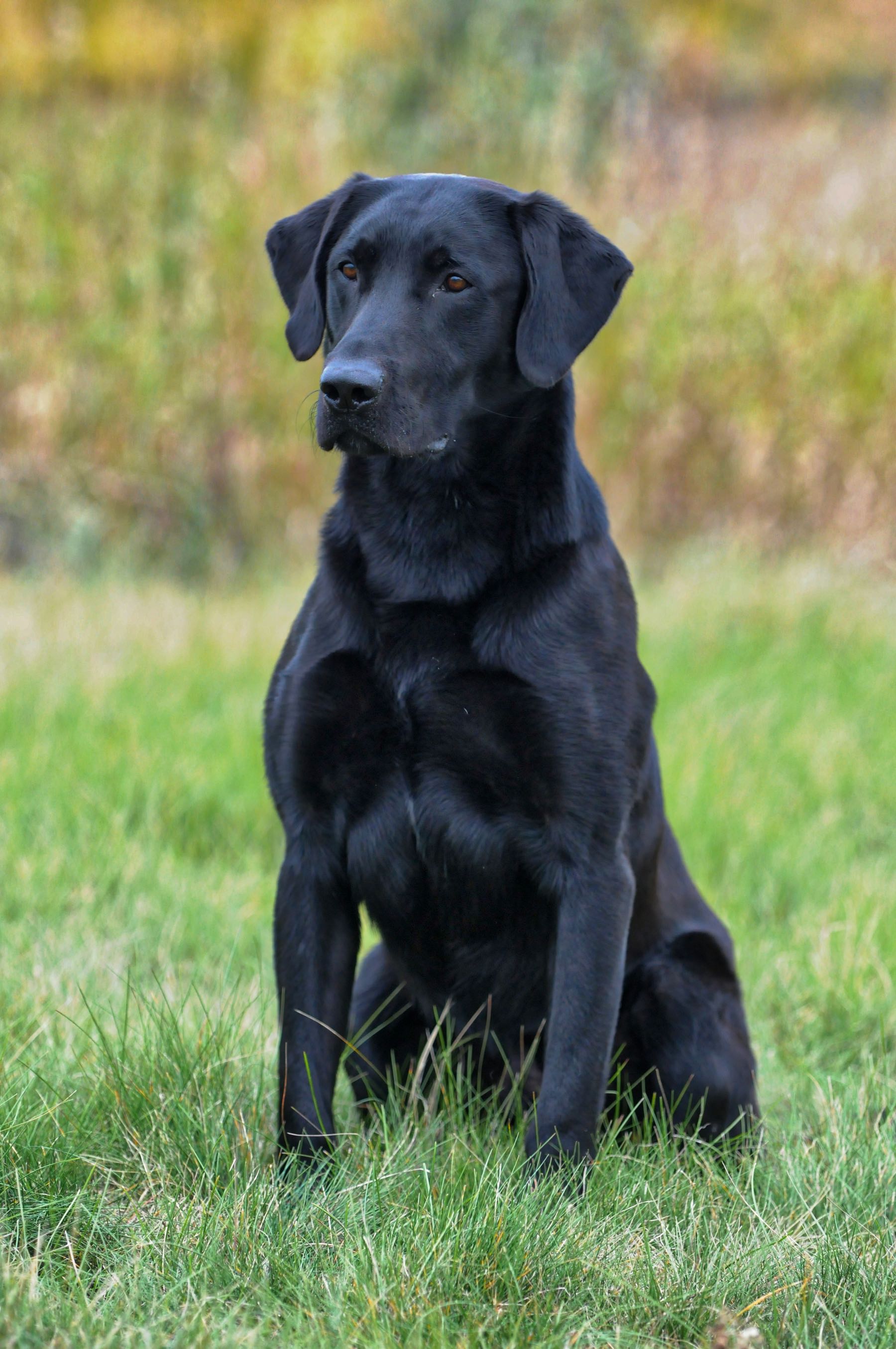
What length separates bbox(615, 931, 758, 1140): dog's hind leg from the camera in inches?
87.8

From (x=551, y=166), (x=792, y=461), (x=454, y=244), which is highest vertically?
(x=551, y=166)

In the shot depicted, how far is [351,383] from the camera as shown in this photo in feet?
6.30

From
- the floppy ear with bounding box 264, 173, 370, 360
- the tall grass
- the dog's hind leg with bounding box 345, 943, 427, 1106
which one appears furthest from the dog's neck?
the tall grass

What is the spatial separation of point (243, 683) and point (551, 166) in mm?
3208

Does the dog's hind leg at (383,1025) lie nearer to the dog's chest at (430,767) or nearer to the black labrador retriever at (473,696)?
the black labrador retriever at (473,696)

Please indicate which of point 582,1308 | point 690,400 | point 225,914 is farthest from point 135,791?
point 690,400

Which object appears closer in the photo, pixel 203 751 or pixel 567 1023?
pixel 567 1023

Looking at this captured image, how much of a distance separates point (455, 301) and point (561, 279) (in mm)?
174

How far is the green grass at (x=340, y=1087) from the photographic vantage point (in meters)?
1.55

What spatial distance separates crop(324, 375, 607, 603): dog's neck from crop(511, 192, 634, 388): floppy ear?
91 mm

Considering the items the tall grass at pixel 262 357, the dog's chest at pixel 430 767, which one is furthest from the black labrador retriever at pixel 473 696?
the tall grass at pixel 262 357

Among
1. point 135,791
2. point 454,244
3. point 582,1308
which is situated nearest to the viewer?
point 582,1308

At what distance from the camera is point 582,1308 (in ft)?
5.11

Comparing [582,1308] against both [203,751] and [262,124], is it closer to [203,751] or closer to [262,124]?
[203,751]
